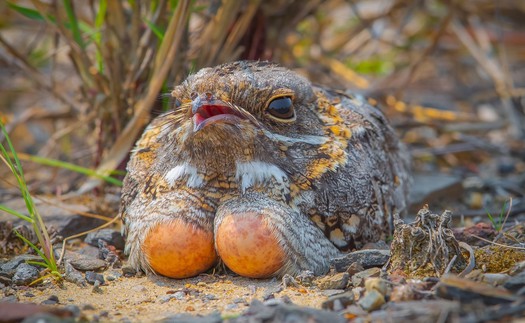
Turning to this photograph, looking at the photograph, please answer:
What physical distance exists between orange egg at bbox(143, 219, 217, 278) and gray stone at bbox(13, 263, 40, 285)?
0.51 meters

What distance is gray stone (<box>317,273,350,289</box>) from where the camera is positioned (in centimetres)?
287

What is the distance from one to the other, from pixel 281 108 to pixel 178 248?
809 millimetres

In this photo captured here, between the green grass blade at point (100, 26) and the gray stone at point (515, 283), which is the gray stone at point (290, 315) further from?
the green grass blade at point (100, 26)

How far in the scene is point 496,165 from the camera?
564 cm

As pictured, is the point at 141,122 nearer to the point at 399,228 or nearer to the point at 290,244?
the point at 290,244

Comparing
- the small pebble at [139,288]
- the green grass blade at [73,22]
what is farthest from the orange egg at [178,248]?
the green grass blade at [73,22]

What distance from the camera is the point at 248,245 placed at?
288 cm

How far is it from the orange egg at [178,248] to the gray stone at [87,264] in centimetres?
36

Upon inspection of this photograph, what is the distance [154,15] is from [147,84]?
425mm

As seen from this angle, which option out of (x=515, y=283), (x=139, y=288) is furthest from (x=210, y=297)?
(x=515, y=283)

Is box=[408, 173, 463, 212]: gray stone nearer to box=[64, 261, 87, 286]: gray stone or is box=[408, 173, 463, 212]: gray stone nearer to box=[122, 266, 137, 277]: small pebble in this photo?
box=[122, 266, 137, 277]: small pebble

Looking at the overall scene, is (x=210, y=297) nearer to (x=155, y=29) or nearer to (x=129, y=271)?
(x=129, y=271)

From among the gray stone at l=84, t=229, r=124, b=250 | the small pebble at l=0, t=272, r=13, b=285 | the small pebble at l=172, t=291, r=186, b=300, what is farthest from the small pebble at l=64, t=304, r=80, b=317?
the gray stone at l=84, t=229, r=124, b=250

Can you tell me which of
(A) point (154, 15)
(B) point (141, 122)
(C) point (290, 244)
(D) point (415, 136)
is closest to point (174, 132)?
(C) point (290, 244)
